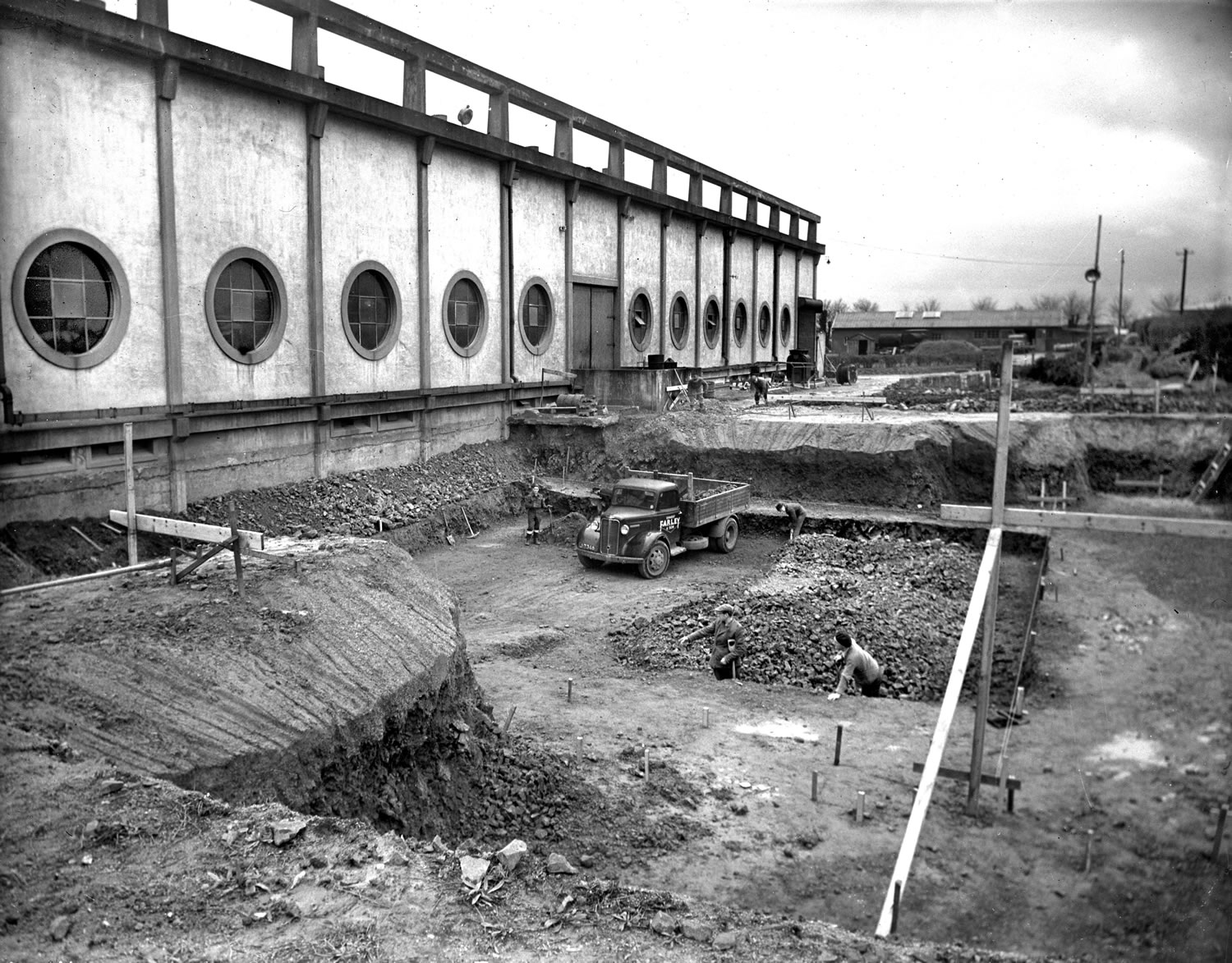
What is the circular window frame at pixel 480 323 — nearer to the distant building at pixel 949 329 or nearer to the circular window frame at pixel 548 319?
the circular window frame at pixel 548 319

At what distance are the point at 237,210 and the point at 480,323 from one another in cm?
868

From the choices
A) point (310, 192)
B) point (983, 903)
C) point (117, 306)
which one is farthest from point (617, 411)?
point (983, 903)

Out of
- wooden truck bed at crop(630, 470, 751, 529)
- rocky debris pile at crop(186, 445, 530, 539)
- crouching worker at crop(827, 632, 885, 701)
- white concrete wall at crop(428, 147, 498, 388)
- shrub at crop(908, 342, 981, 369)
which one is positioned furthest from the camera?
shrub at crop(908, 342, 981, 369)

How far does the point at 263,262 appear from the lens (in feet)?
64.2

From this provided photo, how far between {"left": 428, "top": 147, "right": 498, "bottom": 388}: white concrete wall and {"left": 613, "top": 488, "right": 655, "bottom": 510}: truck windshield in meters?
7.00

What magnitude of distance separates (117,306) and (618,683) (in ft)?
35.4

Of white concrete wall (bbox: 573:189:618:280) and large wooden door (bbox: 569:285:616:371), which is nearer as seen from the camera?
white concrete wall (bbox: 573:189:618:280)

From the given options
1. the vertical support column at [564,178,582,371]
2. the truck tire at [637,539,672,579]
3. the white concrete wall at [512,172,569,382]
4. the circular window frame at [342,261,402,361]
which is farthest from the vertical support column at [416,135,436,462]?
the truck tire at [637,539,672,579]

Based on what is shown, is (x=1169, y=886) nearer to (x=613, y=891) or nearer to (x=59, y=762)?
(x=613, y=891)

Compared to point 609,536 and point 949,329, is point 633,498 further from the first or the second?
point 949,329

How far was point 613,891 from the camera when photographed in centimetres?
628

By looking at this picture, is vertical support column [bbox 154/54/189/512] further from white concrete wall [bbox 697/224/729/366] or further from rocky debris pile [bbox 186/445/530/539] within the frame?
white concrete wall [bbox 697/224/729/366]

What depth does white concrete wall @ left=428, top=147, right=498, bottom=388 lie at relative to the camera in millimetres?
24766

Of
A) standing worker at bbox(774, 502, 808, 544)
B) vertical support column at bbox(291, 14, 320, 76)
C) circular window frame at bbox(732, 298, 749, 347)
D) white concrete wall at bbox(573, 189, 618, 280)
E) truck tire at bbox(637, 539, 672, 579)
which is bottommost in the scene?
truck tire at bbox(637, 539, 672, 579)
